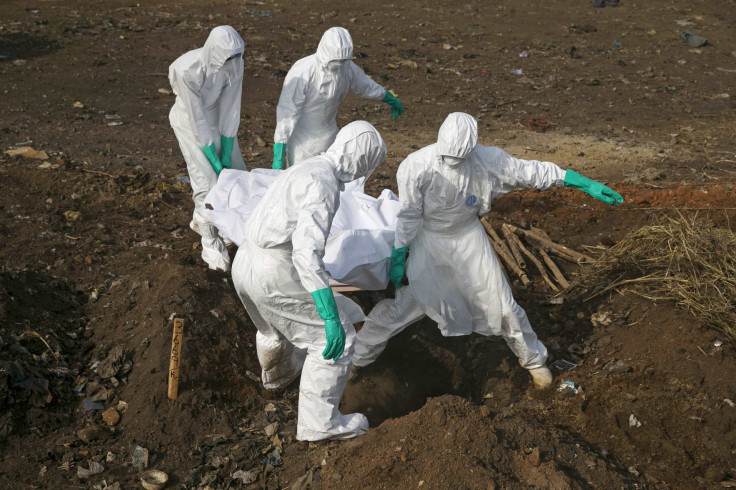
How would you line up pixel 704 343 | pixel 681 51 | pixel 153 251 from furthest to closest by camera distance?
1. pixel 681 51
2. pixel 153 251
3. pixel 704 343

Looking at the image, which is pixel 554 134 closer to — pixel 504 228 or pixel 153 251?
pixel 504 228

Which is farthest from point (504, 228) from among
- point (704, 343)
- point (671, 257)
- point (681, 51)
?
point (681, 51)

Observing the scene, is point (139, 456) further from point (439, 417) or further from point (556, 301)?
point (556, 301)

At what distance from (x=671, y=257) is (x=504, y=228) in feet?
5.86

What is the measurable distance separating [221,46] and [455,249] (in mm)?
2539

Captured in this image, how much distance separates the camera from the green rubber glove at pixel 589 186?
453cm

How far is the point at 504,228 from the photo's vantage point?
6523 mm

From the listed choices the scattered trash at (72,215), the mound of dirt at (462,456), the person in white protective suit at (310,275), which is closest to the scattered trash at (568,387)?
the mound of dirt at (462,456)

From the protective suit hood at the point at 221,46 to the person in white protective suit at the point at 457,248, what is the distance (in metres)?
2.00

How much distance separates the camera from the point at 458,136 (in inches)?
163

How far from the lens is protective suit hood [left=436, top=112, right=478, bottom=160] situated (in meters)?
4.15

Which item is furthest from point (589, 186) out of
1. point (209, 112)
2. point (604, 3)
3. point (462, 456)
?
point (604, 3)

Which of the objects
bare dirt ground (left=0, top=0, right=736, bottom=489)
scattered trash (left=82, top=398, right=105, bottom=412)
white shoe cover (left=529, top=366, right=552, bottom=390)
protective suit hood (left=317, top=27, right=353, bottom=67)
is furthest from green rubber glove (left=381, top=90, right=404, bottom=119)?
scattered trash (left=82, top=398, right=105, bottom=412)

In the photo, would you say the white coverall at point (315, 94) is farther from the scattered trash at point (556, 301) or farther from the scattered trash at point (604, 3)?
the scattered trash at point (604, 3)
